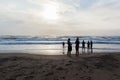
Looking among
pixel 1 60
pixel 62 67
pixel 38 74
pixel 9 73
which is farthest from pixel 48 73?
pixel 1 60

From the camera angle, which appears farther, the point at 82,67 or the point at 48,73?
the point at 82,67

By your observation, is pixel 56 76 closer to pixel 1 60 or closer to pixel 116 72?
pixel 116 72

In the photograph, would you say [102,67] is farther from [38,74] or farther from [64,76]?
[38,74]

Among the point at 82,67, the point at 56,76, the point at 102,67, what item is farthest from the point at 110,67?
the point at 56,76

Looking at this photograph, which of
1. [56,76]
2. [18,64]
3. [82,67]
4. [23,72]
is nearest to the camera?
[56,76]

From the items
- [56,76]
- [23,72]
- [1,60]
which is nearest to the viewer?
[56,76]

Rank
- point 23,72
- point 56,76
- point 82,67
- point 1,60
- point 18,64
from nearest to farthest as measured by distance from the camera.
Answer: point 56,76, point 23,72, point 82,67, point 18,64, point 1,60

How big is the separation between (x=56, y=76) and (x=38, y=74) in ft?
3.79

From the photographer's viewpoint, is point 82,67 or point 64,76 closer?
point 64,76

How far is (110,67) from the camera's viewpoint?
1541 cm

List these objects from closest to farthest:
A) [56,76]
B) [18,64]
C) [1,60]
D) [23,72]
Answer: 1. [56,76]
2. [23,72]
3. [18,64]
4. [1,60]

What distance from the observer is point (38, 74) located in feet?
40.8

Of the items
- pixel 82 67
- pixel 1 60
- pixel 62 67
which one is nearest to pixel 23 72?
pixel 62 67

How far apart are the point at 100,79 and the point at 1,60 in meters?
9.02
